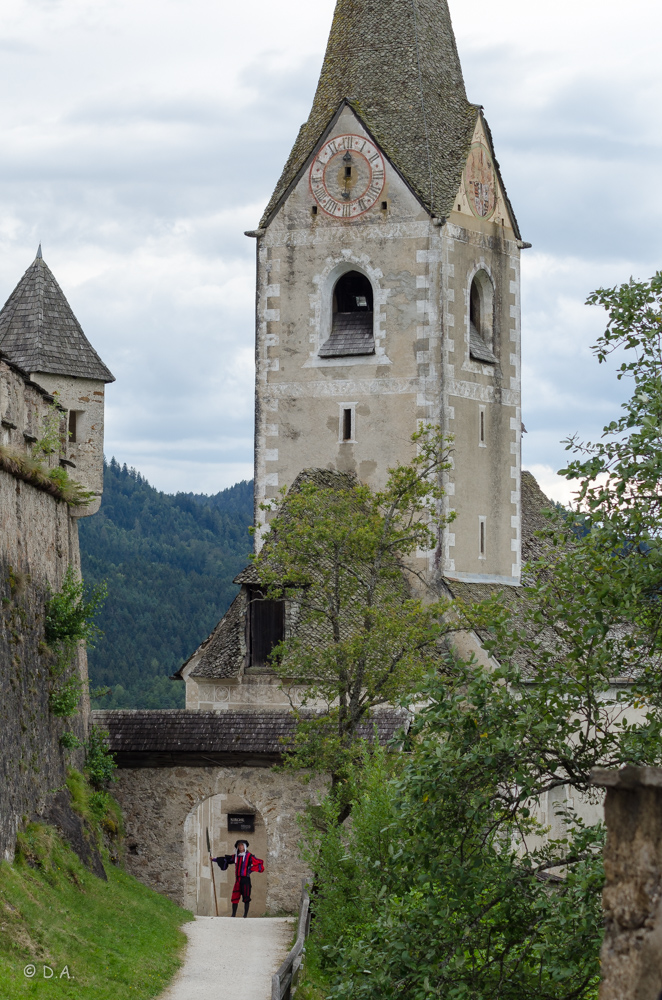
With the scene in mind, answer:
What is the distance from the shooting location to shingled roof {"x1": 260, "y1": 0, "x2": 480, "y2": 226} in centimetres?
3322

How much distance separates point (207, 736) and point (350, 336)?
10.8 meters

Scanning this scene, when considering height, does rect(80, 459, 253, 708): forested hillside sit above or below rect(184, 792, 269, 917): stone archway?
above

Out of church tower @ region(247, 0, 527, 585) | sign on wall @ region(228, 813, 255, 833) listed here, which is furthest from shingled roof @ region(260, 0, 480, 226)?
sign on wall @ region(228, 813, 255, 833)

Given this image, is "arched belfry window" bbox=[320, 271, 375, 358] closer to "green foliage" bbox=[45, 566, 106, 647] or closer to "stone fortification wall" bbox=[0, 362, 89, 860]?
"stone fortification wall" bbox=[0, 362, 89, 860]

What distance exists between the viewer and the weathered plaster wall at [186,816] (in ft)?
80.9

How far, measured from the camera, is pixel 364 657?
78.6ft

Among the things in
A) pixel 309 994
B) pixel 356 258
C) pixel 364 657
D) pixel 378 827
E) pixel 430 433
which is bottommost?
pixel 309 994

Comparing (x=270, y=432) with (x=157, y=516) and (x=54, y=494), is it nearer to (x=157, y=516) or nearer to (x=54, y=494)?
(x=54, y=494)

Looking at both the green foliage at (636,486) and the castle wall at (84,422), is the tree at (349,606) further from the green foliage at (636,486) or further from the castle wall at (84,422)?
the green foliage at (636,486)

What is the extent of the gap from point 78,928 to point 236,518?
110 meters

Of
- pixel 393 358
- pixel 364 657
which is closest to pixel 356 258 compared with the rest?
pixel 393 358

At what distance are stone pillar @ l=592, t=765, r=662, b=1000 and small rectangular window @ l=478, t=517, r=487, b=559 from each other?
1016 inches

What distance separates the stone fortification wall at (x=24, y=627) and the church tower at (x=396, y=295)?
10666mm

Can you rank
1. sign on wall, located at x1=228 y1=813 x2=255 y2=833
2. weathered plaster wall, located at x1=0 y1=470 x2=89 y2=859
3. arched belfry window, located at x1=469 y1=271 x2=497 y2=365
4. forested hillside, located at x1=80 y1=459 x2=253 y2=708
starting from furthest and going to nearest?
forested hillside, located at x1=80 y1=459 x2=253 y2=708, sign on wall, located at x1=228 y1=813 x2=255 y2=833, arched belfry window, located at x1=469 y1=271 x2=497 y2=365, weathered plaster wall, located at x1=0 y1=470 x2=89 y2=859
